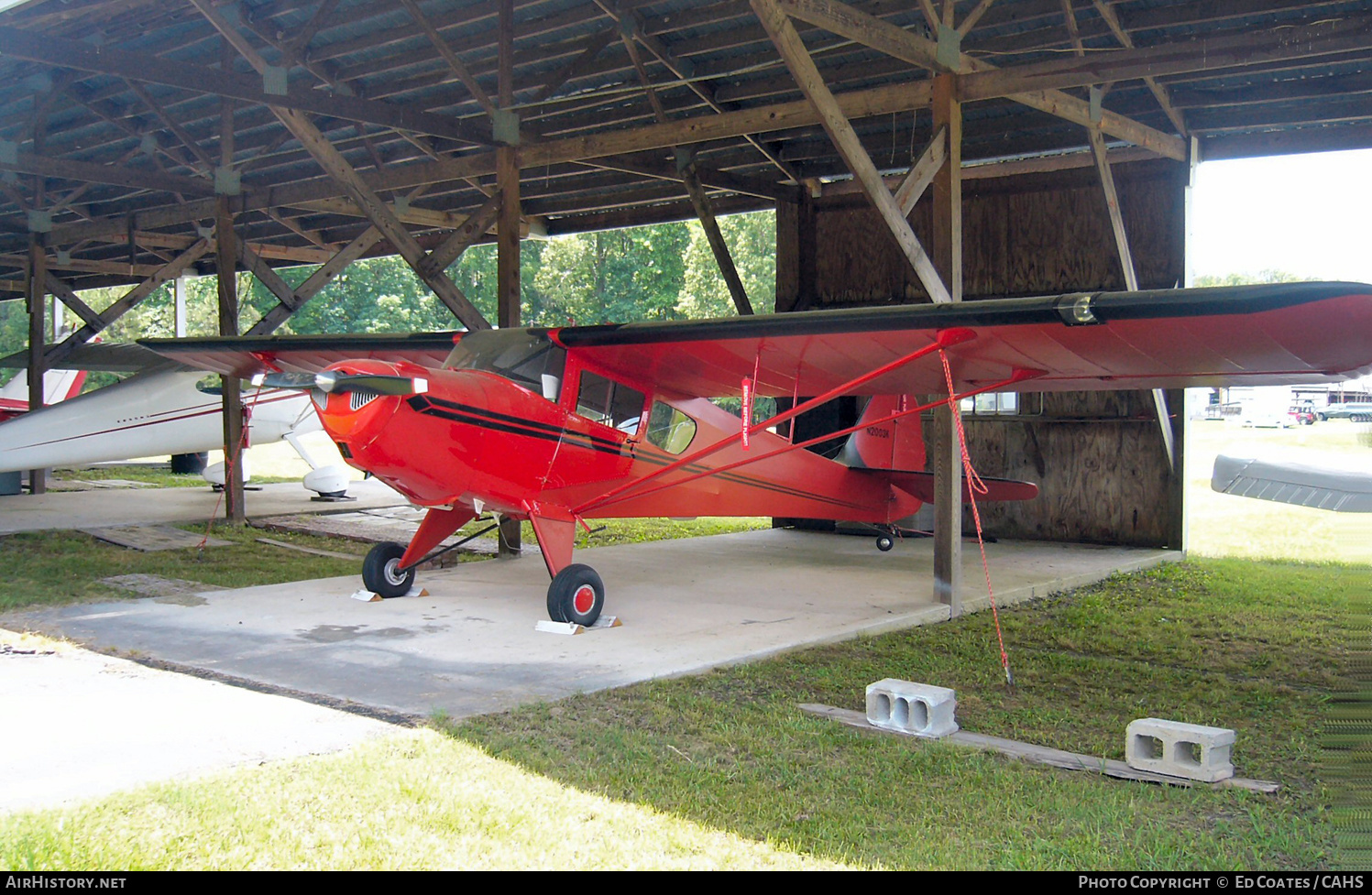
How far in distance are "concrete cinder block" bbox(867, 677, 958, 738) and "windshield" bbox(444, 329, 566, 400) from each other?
145 inches

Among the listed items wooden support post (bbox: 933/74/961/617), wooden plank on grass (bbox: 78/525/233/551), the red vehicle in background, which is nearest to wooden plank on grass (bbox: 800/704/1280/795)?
wooden support post (bbox: 933/74/961/617)

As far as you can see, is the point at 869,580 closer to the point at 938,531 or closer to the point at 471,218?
the point at 938,531

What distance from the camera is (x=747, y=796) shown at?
12.9ft

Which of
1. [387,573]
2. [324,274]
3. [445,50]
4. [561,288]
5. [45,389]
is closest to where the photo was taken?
[387,573]

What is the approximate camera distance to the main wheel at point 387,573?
8.20 metres

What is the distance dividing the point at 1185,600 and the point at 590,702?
20.6ft

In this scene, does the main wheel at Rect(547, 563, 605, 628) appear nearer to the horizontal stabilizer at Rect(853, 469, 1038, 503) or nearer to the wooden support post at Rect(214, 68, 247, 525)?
the horizontal stabilizer at Rect(853, 469, 1038, 503)

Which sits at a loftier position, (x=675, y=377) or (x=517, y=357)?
(x=517, y=357)

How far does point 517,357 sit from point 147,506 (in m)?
11.1

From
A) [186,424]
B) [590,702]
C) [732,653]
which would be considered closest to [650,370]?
[732,653]

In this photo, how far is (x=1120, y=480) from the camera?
40.4ft

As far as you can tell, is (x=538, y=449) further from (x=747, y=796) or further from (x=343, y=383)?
(x=747, y=796)

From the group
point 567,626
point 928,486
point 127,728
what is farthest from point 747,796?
point 928,486

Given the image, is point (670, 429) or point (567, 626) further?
point (670, 429)
